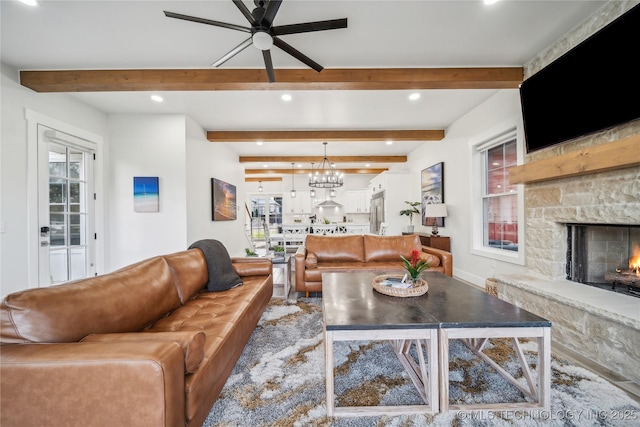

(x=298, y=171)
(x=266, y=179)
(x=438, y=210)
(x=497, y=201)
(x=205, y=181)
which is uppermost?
(x=298, y=171)

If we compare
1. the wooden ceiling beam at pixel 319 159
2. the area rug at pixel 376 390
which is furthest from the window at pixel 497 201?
the wooden ceiling beam at pixel 319 159

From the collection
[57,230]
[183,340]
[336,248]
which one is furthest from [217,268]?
[57,230]

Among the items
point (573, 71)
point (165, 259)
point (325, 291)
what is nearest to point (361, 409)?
point (325, 291)

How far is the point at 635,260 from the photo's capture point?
7.30 ft

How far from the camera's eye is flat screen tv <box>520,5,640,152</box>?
188cm

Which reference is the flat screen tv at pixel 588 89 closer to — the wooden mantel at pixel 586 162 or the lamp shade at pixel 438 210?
the wooden mantel at pixel 586 162

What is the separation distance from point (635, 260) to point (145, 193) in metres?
5.92

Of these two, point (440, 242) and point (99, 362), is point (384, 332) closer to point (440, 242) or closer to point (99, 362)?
point (99, 362)

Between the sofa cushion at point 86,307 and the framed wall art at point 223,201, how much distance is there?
366cm

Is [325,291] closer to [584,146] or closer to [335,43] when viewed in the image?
[335,43]

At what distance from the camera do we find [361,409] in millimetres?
1484

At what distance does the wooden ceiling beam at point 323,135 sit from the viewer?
525cm

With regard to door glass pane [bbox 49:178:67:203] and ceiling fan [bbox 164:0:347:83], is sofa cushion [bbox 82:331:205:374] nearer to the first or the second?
ceiling fan [bbox 164:0:347:83]

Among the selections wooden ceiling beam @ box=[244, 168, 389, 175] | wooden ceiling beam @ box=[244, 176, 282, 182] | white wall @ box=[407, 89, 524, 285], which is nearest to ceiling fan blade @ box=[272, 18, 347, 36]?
white wall @ box=[407, 89, 524, 285]
